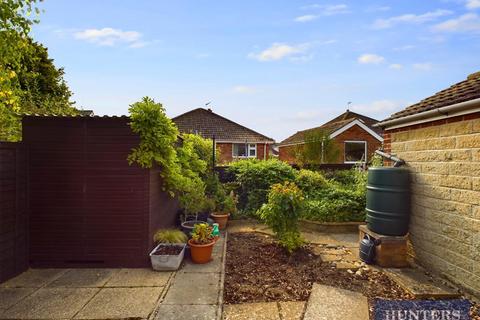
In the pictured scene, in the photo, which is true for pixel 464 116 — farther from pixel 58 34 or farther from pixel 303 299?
pixel 58 34

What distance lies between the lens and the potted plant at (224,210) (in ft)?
24.3

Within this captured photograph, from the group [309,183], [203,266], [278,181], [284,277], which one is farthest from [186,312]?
[309,183]

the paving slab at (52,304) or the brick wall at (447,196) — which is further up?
the brick wall at (447,196)

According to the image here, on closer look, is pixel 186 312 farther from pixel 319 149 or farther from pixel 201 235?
pixel 319 149

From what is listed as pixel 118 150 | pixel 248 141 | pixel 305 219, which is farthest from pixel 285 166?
pixel 248 141

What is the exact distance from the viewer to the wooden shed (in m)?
4.64

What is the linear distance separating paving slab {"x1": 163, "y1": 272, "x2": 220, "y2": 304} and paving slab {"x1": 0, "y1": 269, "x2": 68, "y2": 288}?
1.83 meters

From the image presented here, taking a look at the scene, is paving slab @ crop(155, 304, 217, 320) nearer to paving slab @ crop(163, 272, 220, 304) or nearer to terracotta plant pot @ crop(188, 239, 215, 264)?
paving slab @ crop(163, 272, 220, 304)

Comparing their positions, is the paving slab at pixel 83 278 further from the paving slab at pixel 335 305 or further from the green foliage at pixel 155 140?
the paving slab at pixel 335 305

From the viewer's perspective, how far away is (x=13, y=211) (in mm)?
4281

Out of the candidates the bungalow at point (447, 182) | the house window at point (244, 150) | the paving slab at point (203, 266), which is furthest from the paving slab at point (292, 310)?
the house window at point (244, 150)

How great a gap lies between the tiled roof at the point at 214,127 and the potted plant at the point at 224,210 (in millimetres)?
17459

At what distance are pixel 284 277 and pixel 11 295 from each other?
366 cm

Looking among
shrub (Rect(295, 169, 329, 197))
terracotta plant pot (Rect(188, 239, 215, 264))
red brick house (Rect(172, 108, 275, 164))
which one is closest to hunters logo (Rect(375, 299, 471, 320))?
terracotta plant pot (Rect(188, 239, 215, 264))
